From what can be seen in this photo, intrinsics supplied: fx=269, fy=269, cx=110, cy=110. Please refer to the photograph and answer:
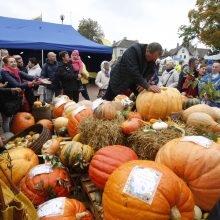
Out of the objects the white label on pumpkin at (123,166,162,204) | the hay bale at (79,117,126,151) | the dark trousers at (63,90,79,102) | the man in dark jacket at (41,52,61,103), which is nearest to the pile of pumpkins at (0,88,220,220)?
the white label on pumpkin at (123,166,162,204)

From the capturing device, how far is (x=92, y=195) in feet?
7.11

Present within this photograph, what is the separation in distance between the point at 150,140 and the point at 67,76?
4.81 meters

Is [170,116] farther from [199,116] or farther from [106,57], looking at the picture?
[106,57]

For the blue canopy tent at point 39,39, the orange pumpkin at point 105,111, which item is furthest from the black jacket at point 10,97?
the blue canopy tent at point 39,39

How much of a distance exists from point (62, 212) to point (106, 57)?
15756 millimetres

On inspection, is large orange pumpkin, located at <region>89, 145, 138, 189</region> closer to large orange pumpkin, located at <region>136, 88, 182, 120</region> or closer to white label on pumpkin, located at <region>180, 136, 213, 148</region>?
white label on pumpkin, located at <region>180, 136, 213, 148</region>

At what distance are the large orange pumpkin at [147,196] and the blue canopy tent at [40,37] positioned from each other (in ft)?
38.5

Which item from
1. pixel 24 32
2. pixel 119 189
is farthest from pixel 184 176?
pixel 24 32

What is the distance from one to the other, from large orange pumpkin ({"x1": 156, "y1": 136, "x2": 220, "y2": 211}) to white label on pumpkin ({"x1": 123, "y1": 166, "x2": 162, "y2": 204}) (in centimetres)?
28

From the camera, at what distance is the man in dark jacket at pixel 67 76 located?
6.70 meters

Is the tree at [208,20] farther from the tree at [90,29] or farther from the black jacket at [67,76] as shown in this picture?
the black jacket at [67,76]

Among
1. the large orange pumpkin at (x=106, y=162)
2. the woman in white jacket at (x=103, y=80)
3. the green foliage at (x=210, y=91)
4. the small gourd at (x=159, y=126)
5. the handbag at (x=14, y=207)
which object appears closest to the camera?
the handbag at (x=14, y=207)

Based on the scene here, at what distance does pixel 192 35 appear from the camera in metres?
42.3

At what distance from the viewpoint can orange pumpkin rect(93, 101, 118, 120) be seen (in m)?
2.82
